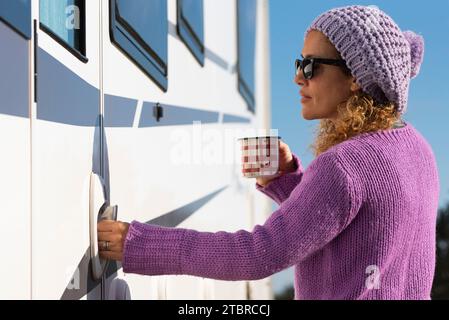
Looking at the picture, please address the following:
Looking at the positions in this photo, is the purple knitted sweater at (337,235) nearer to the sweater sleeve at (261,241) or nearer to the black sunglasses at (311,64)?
the sweater sleeve at (261,241)

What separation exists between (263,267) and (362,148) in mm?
373

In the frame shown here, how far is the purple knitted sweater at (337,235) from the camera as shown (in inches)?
71.6

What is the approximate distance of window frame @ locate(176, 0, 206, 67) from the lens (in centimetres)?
296

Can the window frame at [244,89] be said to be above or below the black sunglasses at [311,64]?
above

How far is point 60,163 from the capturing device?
1.63 metres

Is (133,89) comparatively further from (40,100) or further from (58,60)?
(40,100)

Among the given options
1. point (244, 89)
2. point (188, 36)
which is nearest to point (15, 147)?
point (188, 36)

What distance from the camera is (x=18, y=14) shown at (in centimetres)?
141

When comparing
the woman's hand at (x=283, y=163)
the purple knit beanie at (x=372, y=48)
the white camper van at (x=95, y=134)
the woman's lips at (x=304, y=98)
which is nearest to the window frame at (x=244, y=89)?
the white camper van at (x=95, y=134)

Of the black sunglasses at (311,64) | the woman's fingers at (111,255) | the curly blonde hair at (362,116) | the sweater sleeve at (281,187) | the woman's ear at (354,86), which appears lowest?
the woman's fingers at (111,255)

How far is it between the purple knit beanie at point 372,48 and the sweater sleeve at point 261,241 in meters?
0.25

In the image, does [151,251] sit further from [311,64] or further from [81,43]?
[311,64]

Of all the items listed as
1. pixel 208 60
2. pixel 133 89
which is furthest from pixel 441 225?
pixel 133 89

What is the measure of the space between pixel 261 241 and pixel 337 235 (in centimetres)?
19
